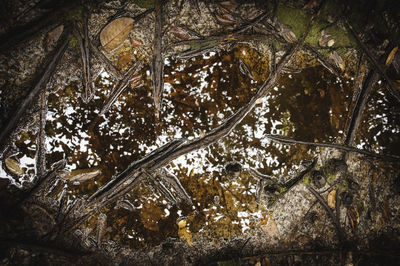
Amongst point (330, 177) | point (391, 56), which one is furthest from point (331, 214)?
point (391, 56)

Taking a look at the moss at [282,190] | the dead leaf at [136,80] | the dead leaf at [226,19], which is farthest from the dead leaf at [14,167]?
the moss at [282,190]

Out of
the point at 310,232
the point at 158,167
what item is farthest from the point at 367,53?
the point at 158,167

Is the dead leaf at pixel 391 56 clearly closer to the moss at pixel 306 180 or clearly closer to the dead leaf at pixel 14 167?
the moss at pixel 306 180

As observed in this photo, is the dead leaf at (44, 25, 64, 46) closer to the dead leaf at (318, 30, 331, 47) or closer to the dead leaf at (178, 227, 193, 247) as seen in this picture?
the dead leaf at (178, 227, 193, 247)

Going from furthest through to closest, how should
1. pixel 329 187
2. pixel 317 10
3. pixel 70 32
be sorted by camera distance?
1. pixel 329 187
2. pixel 317 10
3. pixel 70 32

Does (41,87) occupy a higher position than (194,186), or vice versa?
Result: (41,87)

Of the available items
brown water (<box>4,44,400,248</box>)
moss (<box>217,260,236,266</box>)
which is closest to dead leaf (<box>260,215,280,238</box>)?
brown water (<box>4,44,400,248</box>)

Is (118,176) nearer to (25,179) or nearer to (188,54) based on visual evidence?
(25,179)
